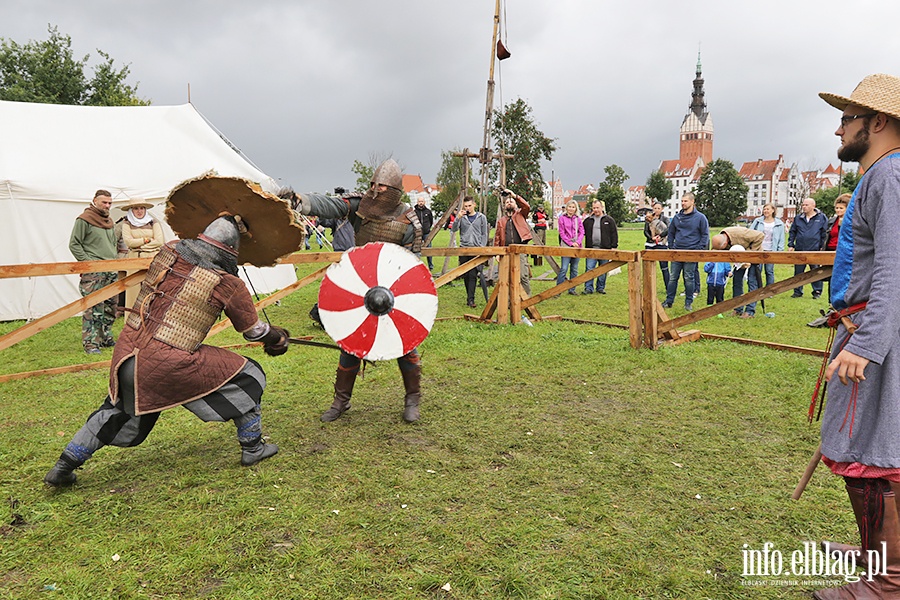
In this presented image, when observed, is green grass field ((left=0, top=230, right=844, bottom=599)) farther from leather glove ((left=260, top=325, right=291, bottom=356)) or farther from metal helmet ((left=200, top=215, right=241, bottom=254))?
metal helmet ((left=200, top=215, right=241, bottom=254))

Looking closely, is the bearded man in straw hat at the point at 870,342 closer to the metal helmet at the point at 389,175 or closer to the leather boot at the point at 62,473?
the metal helmet at the point at 389,175

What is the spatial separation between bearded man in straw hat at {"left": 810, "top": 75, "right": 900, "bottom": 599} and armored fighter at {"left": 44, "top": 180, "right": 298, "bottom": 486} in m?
2.43

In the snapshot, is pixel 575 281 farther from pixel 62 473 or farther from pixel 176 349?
pixel 62 473

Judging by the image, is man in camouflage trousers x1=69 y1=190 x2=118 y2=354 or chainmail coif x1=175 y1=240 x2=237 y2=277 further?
man in camouflage trousers x1=69 y1=190 x2=118 y2=354

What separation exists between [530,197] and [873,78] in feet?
115

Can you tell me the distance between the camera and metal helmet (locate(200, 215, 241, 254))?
2.94m

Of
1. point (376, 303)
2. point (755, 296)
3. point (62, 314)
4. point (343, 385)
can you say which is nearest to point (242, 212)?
point (376, 303)

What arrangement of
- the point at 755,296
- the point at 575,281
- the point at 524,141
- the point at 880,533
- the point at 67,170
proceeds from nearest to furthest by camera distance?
the point at 880,533 < the point at 755,296 < the point at 575,281 < the point at 67,170 < the point at 524,141

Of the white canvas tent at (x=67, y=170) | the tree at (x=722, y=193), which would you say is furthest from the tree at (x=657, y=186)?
the white canvas tent at (x=67, y=170)

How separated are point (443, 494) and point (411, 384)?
120cm

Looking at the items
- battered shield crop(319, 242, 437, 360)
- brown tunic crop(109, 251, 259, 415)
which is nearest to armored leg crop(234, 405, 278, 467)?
brown tunic crop(109, 251, 259, 415)

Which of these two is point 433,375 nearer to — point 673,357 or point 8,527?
point 673,357

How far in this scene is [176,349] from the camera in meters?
2.86

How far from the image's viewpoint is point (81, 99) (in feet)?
90.1
